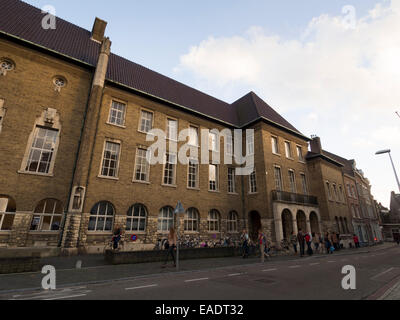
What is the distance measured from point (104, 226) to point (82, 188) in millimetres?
3068

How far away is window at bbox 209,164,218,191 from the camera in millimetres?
21061

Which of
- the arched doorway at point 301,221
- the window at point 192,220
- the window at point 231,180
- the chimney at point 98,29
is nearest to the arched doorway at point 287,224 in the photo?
the arched doorway at point 301,221

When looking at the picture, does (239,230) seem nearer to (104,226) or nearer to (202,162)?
(202,162)

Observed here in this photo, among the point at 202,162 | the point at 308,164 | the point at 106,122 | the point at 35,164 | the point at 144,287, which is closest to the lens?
the point at 144,287

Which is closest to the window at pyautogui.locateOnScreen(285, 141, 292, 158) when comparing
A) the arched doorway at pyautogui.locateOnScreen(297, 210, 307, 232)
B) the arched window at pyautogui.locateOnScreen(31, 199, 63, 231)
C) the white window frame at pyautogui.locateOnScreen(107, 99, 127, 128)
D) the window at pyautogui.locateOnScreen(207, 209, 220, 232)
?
the arched doorway at pyautogui.locateOnScreen(297, 210, 307, 232)

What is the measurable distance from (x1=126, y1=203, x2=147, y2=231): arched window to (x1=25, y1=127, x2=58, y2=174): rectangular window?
616 cm

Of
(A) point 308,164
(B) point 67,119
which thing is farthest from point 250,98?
(B) point 67,119

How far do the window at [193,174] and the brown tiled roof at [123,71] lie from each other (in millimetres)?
5283

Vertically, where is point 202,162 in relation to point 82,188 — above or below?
above

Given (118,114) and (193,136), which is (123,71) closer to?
(118,114)

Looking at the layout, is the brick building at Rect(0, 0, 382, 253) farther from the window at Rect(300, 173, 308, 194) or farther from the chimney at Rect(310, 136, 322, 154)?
the chimney at Rect(310, 136, 322, 154)

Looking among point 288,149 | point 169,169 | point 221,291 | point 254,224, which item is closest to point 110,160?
point 169,169

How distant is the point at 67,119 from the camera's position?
1494 cm

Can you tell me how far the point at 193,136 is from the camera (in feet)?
69.4
